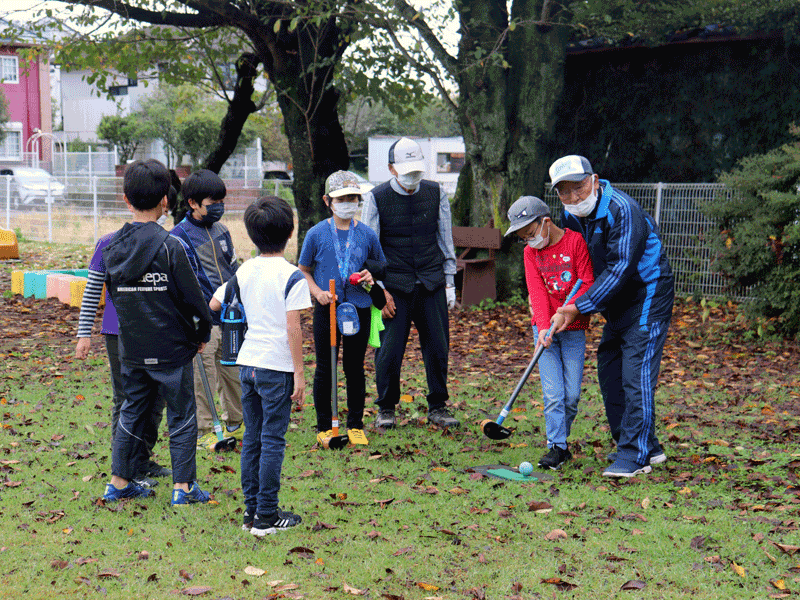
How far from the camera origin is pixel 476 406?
7148 mm

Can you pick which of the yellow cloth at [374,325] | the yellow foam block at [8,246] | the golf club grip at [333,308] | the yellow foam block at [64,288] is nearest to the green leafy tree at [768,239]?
the yellow cloth at [374,325]

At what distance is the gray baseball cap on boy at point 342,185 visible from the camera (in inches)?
219

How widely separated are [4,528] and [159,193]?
191cm

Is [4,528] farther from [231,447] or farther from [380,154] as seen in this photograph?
[380,154]

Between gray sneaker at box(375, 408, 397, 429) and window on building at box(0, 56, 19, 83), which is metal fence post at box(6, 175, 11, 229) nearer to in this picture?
gray sneaker at box(375, 408, 397, 429)

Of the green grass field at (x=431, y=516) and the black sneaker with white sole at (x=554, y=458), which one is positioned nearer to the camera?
the green grass field at (x=431, y=516)

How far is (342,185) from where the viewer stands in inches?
220

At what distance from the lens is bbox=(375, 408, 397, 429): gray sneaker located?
632 cm

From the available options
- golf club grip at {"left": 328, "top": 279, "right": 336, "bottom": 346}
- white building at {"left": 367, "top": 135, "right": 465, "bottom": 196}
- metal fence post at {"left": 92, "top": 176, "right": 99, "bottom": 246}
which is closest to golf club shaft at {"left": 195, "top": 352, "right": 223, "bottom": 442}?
golf club grip at {"left": 328, "top": 279, "right": 336, "bottom": 346}

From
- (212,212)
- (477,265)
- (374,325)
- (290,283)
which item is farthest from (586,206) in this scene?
(477,265)

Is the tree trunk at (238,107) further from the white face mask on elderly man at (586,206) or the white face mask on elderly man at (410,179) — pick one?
the white face mask on elderly man at (586,206)

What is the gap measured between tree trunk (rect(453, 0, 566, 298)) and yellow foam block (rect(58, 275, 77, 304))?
6.43 meters

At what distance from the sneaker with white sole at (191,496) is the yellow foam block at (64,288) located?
8.63 meters

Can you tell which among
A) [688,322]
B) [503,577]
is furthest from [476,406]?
[688,322]
